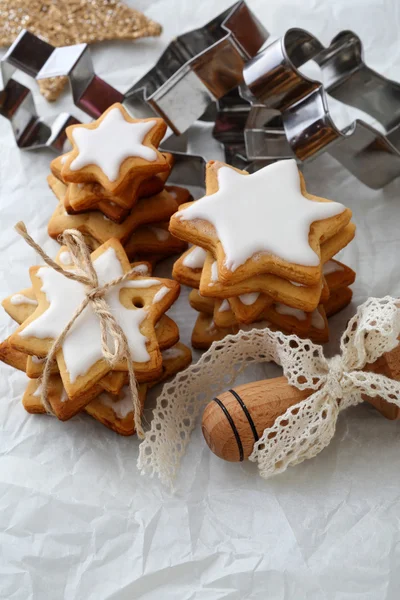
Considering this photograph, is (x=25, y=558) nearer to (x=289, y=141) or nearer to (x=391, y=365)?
(x=391, y=365)

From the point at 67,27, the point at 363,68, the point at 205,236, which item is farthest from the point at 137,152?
the point at 67,27

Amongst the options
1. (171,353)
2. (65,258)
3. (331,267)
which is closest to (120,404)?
(171,353)

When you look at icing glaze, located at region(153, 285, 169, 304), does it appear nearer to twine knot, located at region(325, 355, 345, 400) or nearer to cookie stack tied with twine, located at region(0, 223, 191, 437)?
cookie stack tied with twine, located at region(0, 223, 191, 437)

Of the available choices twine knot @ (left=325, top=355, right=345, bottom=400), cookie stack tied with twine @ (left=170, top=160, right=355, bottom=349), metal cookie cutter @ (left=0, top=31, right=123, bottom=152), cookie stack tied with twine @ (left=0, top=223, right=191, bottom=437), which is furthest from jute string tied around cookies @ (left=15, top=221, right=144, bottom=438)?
metal cookie cutter @ (left=0, top=31, right=123, bottom=152)

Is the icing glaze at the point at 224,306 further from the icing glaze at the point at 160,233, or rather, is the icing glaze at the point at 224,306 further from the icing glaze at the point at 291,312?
the icing glaze at the point at 160,233

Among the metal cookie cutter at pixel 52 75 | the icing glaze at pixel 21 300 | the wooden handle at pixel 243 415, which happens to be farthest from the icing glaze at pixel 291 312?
the metal cookie cutter at pixel 52 75
